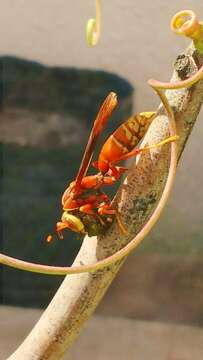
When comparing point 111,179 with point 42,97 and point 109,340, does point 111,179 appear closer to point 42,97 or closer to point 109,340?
point 42,97

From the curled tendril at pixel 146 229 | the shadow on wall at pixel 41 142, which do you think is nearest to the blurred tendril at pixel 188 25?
the curled tendril at pixel 146 229

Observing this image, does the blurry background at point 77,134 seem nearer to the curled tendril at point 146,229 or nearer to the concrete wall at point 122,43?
the concrete wall at point 122,43

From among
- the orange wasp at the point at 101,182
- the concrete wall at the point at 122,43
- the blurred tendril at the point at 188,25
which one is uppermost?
the blurred tendril at the point at 188,25

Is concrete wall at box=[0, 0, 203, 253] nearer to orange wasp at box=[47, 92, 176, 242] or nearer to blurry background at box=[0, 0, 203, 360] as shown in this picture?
blurry background at box=[0, 0, 203, 360]

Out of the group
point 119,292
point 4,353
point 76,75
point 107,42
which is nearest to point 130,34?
point 107,42

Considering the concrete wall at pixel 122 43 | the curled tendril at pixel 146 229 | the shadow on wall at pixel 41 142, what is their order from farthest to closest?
the shadow on wall at pixel 41 142
the concrete wall at pixel 122 43
the curled tendril at pixel 146 229

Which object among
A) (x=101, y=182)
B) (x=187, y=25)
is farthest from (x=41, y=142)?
(x=187, y=25)

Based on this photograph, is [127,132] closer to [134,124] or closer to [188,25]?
[134,124]

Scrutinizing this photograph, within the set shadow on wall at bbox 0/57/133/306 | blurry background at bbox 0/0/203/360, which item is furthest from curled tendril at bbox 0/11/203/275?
shadow on wall at bbox 0/57/133/306
